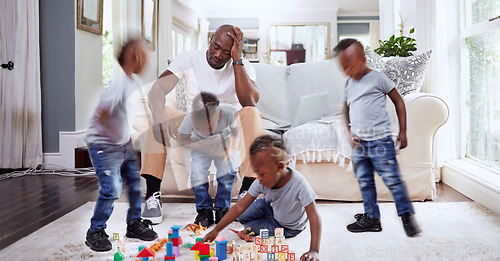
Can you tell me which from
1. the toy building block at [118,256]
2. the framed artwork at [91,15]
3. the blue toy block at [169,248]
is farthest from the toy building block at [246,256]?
the framed artwork at [91,15]

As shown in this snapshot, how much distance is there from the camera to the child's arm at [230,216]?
84cm

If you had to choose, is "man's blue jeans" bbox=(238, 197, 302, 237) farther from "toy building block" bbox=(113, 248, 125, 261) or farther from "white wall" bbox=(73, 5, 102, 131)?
"white wall" bbox=(73, 5, 102, 131)

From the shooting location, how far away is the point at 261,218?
3.36ft

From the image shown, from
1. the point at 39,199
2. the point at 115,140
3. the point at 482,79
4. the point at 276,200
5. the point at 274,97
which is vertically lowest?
the point at 39,199

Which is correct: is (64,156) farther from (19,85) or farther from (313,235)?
(313,235)

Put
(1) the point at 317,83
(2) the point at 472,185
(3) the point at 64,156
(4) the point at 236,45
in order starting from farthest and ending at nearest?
(3) the point at 64,156 → (2) the point at 472,185 → (1) the point at 317,83 → (4) the point at 236,45

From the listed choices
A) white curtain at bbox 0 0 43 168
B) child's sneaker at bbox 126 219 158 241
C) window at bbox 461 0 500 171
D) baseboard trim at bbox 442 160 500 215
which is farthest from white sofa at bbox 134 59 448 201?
white curtain at bbox 0 0 43 168

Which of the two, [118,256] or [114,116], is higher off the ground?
[114,116]

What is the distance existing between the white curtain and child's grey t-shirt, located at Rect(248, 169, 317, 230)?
1.33m

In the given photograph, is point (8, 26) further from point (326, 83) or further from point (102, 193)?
point (326, 83)

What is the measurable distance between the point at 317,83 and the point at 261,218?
1.10 feet

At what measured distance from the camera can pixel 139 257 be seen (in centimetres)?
86

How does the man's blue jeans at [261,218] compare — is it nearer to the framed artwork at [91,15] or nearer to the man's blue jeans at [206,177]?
the man's blue jeans at [206,177]

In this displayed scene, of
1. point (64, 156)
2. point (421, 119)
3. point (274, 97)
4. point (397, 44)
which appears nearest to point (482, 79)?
point (397, 44)
